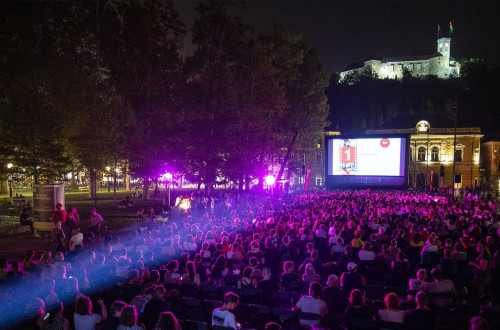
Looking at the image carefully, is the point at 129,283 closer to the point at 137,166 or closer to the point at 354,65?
the point at 137,166

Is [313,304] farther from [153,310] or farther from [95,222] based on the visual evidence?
[95,222]

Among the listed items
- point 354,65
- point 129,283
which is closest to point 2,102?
point 129,283

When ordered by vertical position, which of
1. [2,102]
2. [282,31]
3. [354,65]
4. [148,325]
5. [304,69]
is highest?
[354,65]

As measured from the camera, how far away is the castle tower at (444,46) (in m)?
122

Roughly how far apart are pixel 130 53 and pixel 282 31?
15.4 metres

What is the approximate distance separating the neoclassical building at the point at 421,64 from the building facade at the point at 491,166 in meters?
57.7

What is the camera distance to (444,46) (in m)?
122

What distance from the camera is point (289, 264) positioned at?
7.86 metres

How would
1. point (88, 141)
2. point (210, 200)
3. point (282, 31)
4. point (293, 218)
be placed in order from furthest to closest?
1. point (282, 31)
2. point (88, 141)
3. point (210, 200)
4. point (293, 218)

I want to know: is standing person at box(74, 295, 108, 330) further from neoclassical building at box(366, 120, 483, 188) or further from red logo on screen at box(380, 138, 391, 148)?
neoclassical building at box(366, 120, 483, 188)

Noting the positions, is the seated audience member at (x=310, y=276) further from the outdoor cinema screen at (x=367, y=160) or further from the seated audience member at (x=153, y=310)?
the outdoor cinema screen at (x=367, y=160)

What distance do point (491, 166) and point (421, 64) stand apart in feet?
234

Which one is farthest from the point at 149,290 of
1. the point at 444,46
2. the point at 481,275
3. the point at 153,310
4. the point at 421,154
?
the point at 444,46

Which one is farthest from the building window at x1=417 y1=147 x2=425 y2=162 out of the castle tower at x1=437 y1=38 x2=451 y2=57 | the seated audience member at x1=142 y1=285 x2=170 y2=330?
the castle tower at x1=437 y1=38 x2=451 y2=57
